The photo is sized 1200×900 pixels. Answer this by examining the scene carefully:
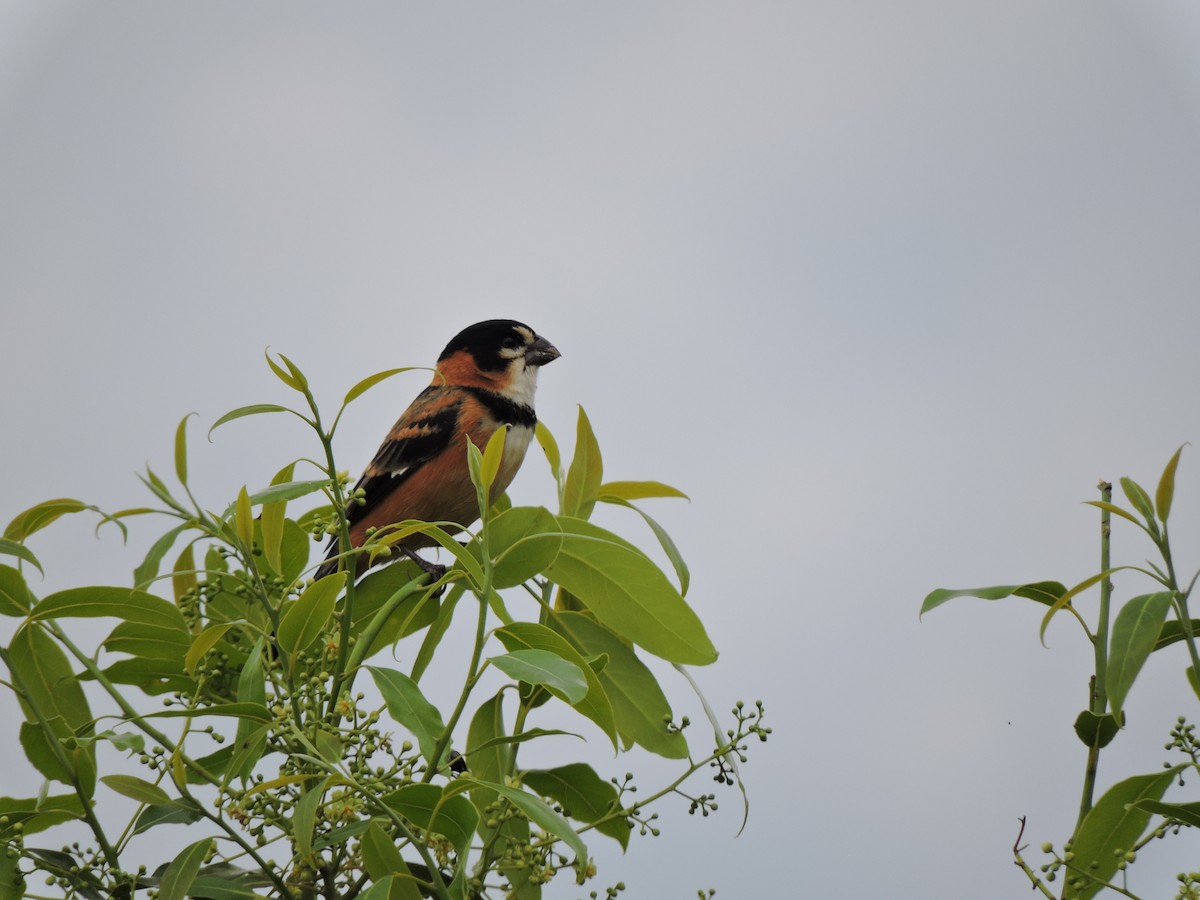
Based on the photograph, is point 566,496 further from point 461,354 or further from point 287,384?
point 461,354

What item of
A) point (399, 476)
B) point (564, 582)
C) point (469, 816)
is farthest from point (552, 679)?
point (399, 476)

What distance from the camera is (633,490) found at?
1378 mm

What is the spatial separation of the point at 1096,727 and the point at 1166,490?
0.24m

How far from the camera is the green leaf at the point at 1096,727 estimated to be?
1062 millimetres

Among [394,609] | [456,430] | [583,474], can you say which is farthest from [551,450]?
[456,430]

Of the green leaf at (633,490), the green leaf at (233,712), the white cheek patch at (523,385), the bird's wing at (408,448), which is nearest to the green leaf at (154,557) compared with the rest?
the green leaf at (233,712)

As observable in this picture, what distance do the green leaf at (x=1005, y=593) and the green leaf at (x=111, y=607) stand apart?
76 centimetres

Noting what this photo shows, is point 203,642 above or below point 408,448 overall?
below

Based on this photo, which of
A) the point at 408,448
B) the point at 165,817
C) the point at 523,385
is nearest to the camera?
the point at 165,817

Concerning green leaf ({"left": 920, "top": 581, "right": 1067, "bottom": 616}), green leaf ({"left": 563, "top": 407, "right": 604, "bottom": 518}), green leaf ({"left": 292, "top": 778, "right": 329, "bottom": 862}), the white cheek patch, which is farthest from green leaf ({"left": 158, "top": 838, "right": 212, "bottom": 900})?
the white cheek patch

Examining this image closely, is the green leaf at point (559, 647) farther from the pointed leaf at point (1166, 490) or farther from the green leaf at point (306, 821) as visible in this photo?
the pointed leaf at point (1166, 490)

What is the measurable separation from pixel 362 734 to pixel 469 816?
0.46 ft

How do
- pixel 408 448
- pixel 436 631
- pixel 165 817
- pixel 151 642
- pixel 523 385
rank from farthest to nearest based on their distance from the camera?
pixel 523 385, pixel 408 448, pixel 436 631, pixel 151 642, pixel 165 817

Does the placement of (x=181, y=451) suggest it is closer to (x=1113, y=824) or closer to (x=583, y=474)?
(x=583, y=474)
